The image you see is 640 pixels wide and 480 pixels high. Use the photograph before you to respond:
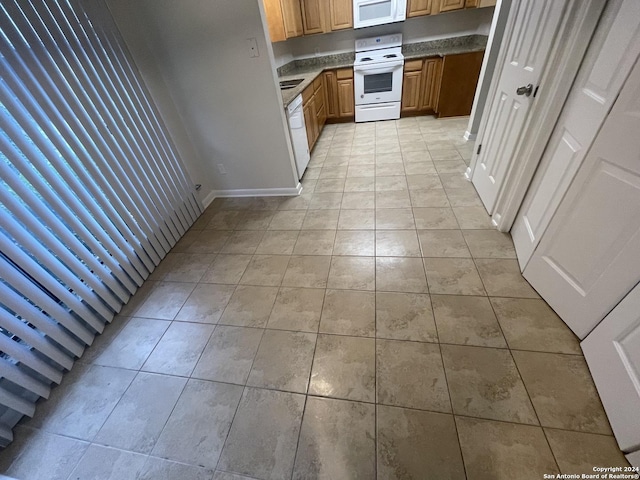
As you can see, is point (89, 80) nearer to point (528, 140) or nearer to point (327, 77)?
point (528, 140)

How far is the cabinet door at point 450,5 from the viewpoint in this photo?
3447mm

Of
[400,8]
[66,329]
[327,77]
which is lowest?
[66,329]

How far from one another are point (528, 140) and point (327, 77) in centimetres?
332

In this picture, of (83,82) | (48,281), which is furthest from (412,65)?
(48,281)

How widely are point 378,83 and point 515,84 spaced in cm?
264

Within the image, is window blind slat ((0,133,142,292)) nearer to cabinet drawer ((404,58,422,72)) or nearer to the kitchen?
the kitchen

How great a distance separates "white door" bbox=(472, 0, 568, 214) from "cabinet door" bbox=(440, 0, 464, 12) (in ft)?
7.98

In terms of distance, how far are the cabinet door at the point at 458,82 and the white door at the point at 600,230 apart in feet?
10.2

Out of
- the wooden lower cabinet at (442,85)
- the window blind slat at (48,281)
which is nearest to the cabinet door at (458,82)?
the wooden lower cabinet at (442,85)

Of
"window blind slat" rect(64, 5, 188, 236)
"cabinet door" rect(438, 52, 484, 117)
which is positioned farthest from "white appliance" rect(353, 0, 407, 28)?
"window blind slat" rect(64, 5, 188, 236)

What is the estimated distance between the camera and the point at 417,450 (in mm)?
966

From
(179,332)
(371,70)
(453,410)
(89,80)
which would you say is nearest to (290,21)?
(371,70)

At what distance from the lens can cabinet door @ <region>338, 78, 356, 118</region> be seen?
13.1ft

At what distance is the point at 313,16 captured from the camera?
12.7 ft
